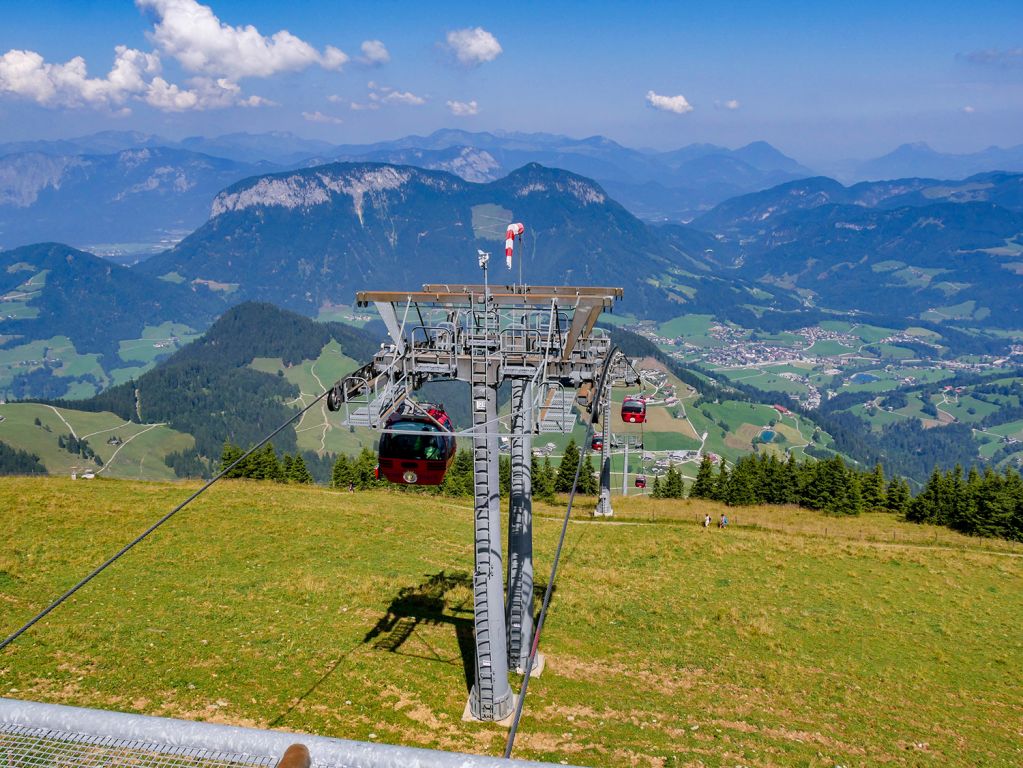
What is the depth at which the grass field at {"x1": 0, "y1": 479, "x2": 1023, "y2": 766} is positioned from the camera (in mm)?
19141

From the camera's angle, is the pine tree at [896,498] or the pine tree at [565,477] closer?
the pine tree at [896,498]

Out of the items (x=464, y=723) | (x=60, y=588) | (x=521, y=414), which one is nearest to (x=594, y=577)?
(x=464, y=723)

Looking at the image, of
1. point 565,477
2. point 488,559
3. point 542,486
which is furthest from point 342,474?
point 488,559

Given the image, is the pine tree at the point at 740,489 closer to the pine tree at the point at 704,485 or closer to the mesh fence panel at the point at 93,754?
the pine tree at the point at 704,485

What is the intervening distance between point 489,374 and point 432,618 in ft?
45.2

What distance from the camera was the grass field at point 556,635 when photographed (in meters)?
19.1

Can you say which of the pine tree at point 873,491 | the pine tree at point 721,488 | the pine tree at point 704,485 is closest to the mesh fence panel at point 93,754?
the pine tree at point 721,488

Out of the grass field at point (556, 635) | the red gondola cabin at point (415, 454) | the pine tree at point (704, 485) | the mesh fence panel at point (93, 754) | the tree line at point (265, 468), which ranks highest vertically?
the mesh fence panel at point (93, 754)

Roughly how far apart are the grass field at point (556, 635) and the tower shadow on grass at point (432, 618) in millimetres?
118

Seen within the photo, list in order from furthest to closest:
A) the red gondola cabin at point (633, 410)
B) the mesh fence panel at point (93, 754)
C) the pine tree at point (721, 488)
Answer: the pine tree at point (721, 488)
the red gondola cabin at point (633, 410)
the mesh fence panel at point (93, 754)

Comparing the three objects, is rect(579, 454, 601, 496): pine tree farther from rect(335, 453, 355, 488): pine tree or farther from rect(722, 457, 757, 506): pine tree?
rect(335, 453, 355, 488): pine tree

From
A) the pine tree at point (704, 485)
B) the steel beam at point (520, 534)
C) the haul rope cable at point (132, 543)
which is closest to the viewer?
the haul rope cable at point (132, 543)

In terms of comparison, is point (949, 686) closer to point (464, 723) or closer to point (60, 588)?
point (464, 723)

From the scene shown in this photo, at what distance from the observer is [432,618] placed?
1058 inches
